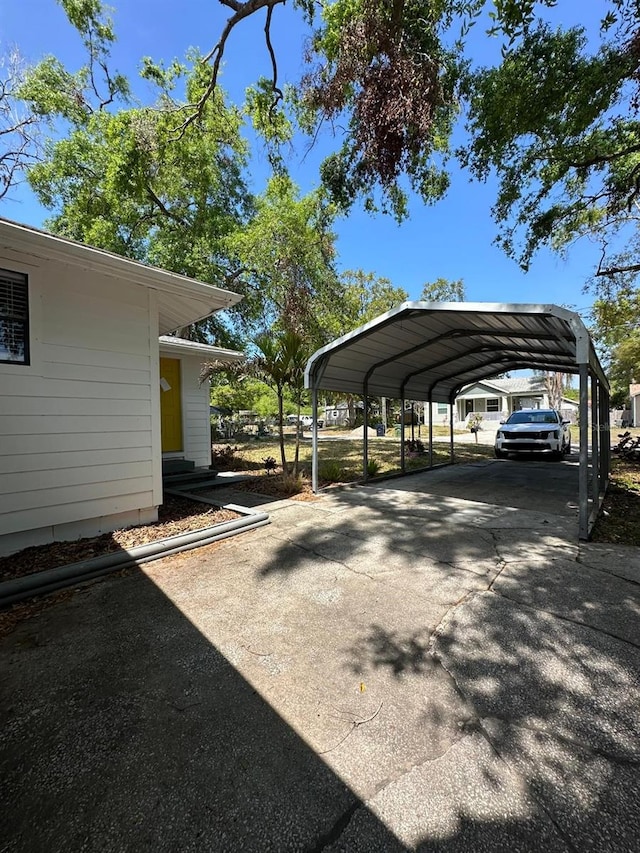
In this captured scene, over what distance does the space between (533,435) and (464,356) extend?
15.5ft

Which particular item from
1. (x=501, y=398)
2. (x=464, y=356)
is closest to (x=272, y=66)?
(x=464, y=356)

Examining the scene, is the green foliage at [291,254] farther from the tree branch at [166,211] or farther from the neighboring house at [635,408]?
the neighboring house at [635,408]

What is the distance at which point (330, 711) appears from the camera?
1.92 metres

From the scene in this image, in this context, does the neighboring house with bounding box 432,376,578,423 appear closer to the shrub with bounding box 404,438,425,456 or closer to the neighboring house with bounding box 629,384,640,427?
the neighboring house with bounding box 629,384,640,427

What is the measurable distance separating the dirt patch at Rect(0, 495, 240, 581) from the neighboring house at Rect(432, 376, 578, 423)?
26075 millimetres

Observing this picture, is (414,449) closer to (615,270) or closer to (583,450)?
(615,270)

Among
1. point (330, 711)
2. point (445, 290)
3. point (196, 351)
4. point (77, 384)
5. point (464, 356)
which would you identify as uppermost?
point (445, 290)

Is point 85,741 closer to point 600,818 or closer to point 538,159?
point 600,818

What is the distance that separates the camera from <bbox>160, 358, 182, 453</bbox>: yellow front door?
8359mm

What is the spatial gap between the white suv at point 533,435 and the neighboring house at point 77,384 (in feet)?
34.0

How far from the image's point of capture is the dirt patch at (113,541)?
12.2 feet

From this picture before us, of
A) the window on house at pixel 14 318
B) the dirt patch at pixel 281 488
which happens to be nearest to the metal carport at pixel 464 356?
the dirt patch at pixel 281 488

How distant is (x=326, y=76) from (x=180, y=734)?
996cm

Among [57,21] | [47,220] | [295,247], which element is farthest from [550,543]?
[47,220]
